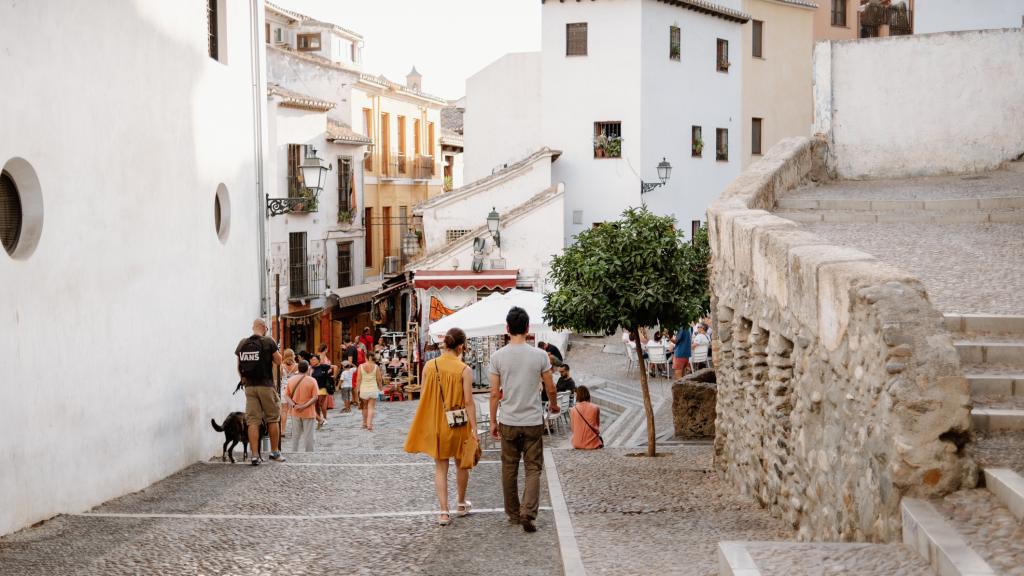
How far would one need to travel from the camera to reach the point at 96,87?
10.8m

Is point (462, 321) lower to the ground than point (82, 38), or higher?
lower

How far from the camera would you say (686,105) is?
35.8 metres

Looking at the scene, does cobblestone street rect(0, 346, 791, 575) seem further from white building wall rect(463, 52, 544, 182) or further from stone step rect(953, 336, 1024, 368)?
white building wall rect(463, 52, 544, 182)

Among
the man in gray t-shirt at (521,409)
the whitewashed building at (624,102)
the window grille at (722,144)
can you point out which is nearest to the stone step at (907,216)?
the man in gray t-shirt at (521,409)

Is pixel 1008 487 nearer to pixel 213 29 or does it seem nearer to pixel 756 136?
pixel 213 29

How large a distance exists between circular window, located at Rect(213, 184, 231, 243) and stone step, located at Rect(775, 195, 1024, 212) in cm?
712

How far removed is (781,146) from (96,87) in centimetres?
934

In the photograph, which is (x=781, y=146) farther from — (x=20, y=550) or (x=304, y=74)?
(x=304, y=74)

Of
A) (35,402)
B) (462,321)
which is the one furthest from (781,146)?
(35,402)

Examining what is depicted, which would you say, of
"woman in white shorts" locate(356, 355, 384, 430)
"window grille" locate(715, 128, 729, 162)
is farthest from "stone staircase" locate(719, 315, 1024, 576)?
"window grille" locate(715, 128, 729, 162)

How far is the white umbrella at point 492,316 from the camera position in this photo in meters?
20.3

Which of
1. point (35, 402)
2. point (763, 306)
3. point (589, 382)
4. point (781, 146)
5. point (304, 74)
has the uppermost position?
point (304, 74)

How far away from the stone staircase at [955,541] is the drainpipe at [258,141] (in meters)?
13.0

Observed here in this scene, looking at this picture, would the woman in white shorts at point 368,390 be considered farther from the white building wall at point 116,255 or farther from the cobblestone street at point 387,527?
the cobblestone street at point 387,527
